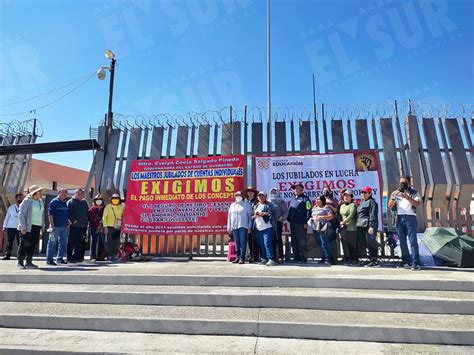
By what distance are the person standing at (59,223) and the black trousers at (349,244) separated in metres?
6.14

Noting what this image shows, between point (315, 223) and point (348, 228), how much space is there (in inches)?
27.2

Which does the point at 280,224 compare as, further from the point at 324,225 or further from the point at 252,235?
the point at 324,225

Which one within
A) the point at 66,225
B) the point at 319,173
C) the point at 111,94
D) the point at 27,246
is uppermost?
the point at 111,94

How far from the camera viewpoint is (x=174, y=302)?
199 inches

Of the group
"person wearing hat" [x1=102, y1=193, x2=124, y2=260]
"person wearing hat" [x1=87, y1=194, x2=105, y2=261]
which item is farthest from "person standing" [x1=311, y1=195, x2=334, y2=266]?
"person wearing hat" [x1=87, y1=194, x2=105, y2=261]

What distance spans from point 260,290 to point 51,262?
4931 millimetres

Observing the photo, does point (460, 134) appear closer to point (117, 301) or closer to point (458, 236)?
point (458, 236)

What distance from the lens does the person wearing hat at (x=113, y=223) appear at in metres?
8.38

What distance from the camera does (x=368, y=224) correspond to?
23.1 feet

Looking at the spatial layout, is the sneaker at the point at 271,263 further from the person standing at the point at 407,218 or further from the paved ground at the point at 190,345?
the paved ground at the point at 190,345

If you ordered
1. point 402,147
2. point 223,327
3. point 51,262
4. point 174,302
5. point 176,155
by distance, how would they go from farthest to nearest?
point 176,155, point 402,147, point 51,262, point 174,302, point 223,327

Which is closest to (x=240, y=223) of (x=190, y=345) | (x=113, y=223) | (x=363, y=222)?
(x=363, y=222)

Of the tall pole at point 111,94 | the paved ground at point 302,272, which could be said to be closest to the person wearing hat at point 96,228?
the paved ground at point 302,272

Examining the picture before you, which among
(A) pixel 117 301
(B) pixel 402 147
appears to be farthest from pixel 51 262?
(B) pixel 402 147
